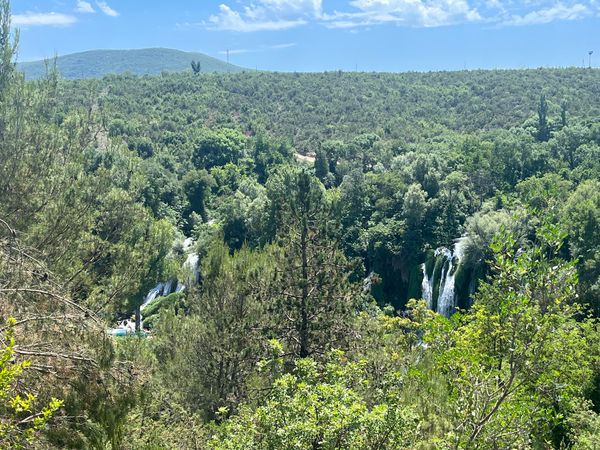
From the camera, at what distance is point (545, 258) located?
19.1ft

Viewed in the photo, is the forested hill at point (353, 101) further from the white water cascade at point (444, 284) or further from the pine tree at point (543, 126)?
the white water cascade at point (444, 284)

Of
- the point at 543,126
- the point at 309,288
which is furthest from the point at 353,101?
the point at 309,288

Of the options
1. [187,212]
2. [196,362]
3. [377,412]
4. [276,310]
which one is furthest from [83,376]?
[187,212]

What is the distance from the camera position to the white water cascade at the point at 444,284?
37969 mm

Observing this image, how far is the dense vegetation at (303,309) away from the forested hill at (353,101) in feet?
103

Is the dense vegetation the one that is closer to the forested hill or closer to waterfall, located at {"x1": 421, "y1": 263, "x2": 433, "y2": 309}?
waterfall, located at {"x1": 421, "y1": 263, "x2": 433, "y2": 309}

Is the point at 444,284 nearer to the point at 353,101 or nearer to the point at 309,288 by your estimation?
the point at 309,288

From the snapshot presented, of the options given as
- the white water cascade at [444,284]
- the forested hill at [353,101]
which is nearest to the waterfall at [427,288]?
the white water cascade at [444,284]

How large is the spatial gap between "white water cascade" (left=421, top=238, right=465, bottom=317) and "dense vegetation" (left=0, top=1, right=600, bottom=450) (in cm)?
75

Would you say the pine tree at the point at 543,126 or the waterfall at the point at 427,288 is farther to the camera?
the pine tree at the point at 543,126

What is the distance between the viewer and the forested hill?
8825cm

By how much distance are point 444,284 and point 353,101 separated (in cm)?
7945

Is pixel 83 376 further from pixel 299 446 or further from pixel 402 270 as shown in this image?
Answer: pixel 402 270

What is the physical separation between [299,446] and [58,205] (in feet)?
41.8
